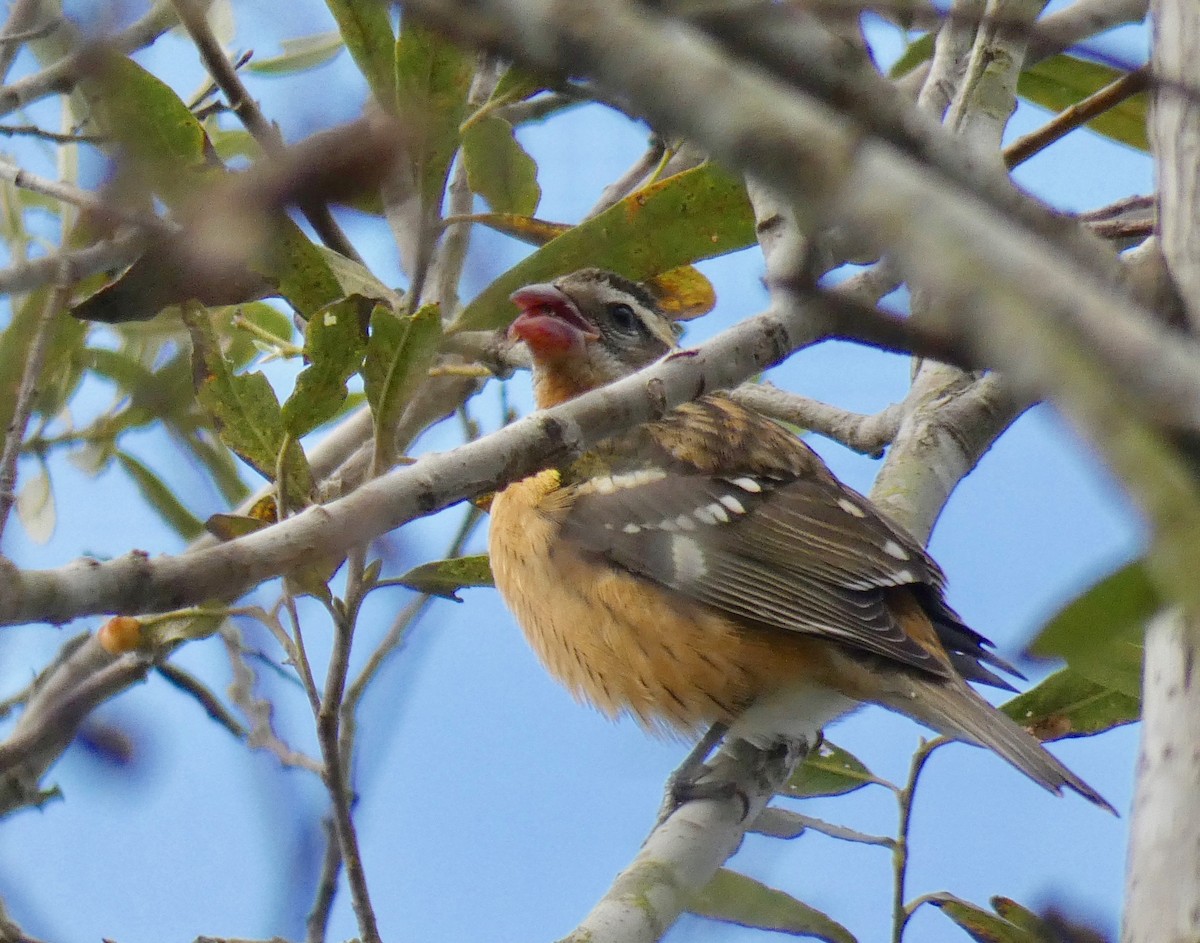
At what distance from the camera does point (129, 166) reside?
137cm

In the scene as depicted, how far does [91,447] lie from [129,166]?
2.54 m

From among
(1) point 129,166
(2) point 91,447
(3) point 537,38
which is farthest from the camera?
(2) point 91,447

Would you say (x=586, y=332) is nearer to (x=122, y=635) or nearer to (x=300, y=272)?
(x=300, y=272)

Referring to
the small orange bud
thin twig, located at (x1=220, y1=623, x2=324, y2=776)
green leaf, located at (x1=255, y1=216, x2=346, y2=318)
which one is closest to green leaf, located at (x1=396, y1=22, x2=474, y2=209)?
green leaf, located at (x1=255, y1=216, x2=346, y2=318)

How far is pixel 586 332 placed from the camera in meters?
4.50

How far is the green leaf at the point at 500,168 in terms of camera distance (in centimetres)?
309

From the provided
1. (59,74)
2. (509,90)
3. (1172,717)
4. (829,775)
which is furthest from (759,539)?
(1172,717)

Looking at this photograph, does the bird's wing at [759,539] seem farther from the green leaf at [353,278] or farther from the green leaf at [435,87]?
the green leaf at [435,87]

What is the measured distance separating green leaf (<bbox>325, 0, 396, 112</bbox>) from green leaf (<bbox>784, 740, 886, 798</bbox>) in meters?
1.96

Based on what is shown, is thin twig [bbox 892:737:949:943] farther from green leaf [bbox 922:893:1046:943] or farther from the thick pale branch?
the thick pale branch

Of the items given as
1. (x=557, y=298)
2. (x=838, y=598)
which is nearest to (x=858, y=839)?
(x=838, y=598)

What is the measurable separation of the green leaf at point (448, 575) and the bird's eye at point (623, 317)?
1.82 m

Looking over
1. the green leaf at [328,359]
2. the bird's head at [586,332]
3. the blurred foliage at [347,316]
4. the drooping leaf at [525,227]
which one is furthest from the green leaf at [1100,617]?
the bird's head at [586,332]

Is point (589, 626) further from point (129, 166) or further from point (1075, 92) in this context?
point (129, 166)
